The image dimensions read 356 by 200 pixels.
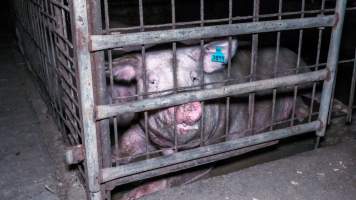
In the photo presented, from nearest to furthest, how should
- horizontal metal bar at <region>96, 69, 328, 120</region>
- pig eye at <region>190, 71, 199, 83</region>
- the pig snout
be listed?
horizontal metal bar at <region>96, 69, 328, 120</region>
the pig snout
pig eye at <region>190, 71, 199, 83</region>

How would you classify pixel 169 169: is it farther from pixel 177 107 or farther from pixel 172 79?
pixel 172 79

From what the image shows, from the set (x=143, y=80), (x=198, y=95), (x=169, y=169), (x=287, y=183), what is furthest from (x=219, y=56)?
(x=287, y=183)

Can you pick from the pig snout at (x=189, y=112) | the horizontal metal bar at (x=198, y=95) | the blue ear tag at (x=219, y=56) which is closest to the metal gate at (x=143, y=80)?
the horizontal metal bar at (x=198, y=95)

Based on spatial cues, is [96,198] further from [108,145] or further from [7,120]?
[7,120]

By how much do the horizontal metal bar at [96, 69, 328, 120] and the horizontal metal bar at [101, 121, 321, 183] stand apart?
355 millimetres

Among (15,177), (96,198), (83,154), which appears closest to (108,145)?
(83,154)

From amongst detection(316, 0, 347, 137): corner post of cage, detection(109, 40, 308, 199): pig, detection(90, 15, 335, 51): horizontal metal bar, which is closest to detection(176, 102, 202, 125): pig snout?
detection(109, 40, 308, 199): pig

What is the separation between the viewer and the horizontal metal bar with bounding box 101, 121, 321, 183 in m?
2.41

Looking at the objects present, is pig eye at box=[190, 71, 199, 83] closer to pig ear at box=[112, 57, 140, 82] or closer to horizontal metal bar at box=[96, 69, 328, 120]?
pig ear at box=[112, 57, 140, 82]

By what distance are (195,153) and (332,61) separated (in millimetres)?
1262

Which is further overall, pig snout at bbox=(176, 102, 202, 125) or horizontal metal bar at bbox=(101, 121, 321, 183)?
pig snout at bbox=(176, 102, 202, 125)

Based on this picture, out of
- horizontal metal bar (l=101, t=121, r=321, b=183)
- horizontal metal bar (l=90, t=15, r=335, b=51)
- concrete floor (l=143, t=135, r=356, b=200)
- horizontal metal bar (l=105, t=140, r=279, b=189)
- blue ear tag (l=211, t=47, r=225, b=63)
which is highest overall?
horizontal metal bar (l=90, t=15, r=335, b=51)

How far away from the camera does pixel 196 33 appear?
93.2 inches

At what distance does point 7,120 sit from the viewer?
382 cm
